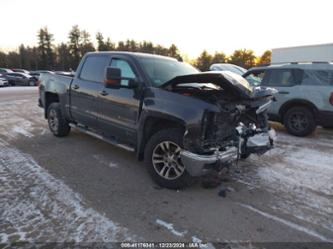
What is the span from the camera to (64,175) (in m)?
4.48

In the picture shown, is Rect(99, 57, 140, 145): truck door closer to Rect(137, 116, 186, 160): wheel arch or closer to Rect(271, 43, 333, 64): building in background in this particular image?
Rect(137, 116, 186, 160): wheel arch

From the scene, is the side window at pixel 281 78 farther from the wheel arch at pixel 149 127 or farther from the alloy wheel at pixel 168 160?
the alloy wheel at pixel 168 160

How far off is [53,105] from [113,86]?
2.77 metres

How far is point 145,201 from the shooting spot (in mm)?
3703

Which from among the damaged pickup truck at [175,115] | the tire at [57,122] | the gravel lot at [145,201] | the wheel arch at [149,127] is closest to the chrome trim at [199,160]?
the damaged pickup truck at [175,115]

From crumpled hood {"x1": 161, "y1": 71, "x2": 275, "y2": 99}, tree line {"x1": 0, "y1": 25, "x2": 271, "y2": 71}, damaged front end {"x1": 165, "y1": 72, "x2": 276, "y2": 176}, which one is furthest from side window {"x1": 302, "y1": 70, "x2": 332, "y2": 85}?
tree line {"x1": 0, "y1": 25, "x2": 271, "y2": 71}

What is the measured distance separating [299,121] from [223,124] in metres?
4.40

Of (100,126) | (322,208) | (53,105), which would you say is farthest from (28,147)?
(322,208)

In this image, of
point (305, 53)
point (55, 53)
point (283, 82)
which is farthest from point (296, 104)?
point (55, 53)

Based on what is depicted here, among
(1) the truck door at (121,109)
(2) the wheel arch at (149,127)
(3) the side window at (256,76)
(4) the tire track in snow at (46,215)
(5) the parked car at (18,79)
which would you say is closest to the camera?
(4) the tire track in snow at (46,215)

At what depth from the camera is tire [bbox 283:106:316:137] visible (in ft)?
23.8

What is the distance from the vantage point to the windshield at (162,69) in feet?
15.0

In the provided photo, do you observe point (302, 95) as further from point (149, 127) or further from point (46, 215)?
point (46, 215)

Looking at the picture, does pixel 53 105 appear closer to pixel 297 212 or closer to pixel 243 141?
pixel 243 141
